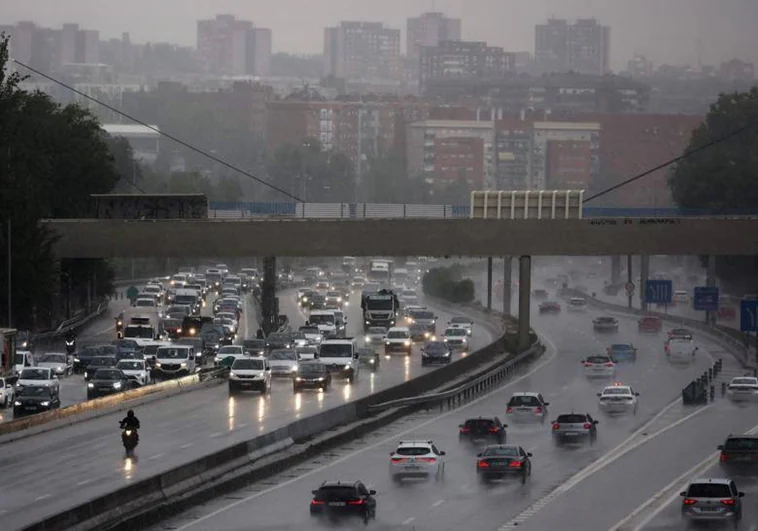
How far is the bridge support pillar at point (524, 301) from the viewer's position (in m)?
102

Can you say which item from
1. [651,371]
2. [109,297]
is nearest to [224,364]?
[651,371]

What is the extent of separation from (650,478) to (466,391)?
24.8 m

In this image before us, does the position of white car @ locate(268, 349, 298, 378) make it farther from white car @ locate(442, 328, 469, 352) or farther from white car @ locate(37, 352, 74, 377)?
white car @ locate(442, 328, 469, 352)

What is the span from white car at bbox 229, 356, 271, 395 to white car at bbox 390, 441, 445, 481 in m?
20.6

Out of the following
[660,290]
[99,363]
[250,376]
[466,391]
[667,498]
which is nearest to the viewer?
[667,498]

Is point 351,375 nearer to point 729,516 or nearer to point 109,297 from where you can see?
point 729,516

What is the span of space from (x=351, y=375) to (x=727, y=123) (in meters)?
110

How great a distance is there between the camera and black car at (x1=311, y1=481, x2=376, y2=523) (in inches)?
1850

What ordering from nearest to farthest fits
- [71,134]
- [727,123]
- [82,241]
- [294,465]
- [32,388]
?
[294,465]
[32,388]
[82,241]
[71,134]
[727,123]

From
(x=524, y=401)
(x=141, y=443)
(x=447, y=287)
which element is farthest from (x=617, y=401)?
(x=447, y=287)

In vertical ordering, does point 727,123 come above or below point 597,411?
above

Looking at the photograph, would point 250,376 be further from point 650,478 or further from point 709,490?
point 709,490

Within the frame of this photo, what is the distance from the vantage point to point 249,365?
78062 mm

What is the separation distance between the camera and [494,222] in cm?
10375
